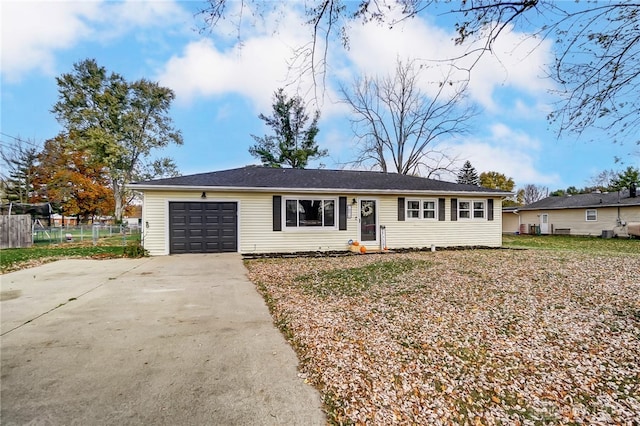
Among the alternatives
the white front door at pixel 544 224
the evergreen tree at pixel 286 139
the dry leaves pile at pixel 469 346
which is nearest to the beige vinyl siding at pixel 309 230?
the dry leaves pile at pixel 469 346

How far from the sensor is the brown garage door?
10.4 meters

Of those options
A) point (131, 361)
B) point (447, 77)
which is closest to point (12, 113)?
point (131, 361)

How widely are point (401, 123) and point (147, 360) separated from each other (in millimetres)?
24121

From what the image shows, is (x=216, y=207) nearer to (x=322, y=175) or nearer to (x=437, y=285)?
(x=322, y=175)

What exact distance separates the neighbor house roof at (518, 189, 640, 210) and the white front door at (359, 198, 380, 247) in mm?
17557

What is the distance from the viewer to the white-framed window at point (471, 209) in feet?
42.2

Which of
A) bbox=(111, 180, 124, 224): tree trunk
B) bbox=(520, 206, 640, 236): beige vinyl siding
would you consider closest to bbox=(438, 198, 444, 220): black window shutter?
bbox=(520, 206, 640, 236): beige vinyl siding

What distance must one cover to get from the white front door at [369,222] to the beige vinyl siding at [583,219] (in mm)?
17915

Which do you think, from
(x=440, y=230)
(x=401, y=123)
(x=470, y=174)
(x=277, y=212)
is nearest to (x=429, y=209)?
(x=440, y=230)

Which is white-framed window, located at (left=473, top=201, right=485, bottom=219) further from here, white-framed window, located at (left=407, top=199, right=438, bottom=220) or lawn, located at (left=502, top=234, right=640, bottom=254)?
lawn, located at (left=502, top=234, right=640, bottom=254)

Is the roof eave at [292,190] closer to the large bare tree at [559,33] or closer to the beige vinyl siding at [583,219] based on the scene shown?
the large bare tree at [559,33]

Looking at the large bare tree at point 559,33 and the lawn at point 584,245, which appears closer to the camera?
the large bare tree at point 559,33

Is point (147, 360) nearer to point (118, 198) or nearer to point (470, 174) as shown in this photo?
point (118, 198)

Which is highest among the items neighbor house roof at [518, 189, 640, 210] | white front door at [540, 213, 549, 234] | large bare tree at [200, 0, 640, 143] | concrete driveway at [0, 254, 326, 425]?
large bare tree at [200, 0, 640, 143]
